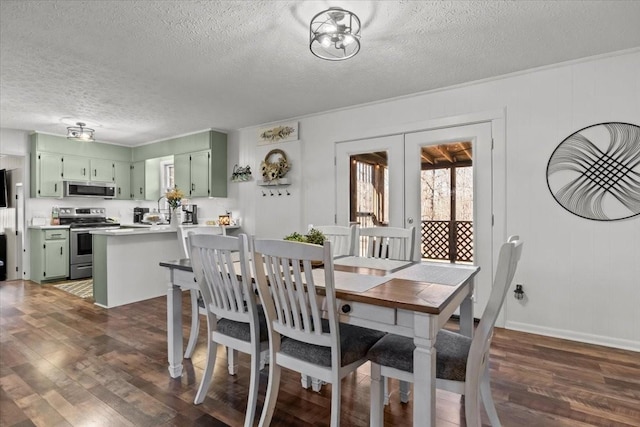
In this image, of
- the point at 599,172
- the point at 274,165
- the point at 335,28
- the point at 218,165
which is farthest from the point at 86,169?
the point at 599,172

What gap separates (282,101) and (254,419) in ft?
10.4

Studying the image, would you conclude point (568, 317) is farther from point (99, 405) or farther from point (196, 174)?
point (196, 174)

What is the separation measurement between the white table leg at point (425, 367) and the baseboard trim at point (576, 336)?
231cm

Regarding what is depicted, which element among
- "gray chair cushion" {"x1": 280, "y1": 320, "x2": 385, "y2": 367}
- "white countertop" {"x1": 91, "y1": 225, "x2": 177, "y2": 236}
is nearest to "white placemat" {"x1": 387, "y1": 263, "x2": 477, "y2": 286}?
"gray chair cushion" {"x1": 280, "y1": 320, "x2": 385, "y2": 367}

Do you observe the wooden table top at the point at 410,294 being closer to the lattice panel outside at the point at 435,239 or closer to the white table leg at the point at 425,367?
the white table leg at the point at 425,367

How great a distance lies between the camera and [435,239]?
356 cm

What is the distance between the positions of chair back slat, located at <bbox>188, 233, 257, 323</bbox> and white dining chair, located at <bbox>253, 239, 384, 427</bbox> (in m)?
0.11

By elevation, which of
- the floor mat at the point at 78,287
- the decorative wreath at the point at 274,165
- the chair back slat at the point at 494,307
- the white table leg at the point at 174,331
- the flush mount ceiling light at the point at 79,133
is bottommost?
the floor mat at the point at 78,287

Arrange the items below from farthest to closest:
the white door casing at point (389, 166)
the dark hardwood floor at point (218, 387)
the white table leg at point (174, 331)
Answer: the white door casing at point (389, 166), the white table leg at point (174, 331), the dark hardwood floor at point (218, 387)

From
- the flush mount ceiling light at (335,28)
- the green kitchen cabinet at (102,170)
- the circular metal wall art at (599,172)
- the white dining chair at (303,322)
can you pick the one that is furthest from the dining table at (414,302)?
→ the green kitchen cabinet at (102,170)

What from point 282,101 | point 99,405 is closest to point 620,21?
point 282,101

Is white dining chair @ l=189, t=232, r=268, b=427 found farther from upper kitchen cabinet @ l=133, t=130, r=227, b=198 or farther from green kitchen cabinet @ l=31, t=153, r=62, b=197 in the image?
green kitchen cabinet @ l=31, t=153, r=62, b=197

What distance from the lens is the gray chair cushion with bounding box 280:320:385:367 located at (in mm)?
1507

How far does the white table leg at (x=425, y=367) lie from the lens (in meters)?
1.27
